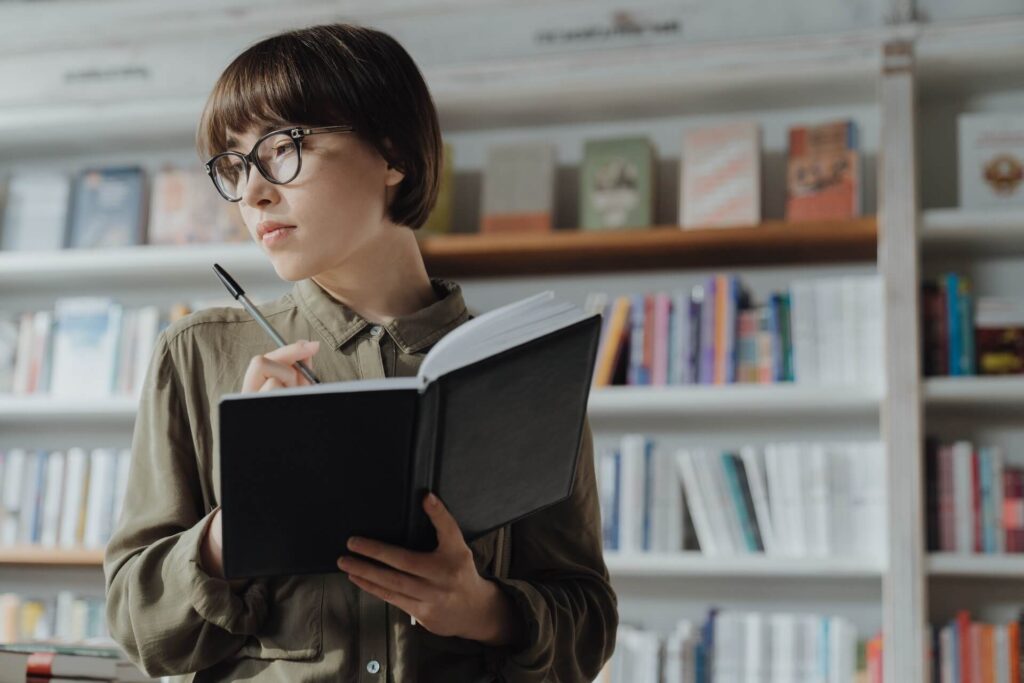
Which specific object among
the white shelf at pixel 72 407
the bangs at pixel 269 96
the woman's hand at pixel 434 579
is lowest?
the woman's hand at pixel 434 579

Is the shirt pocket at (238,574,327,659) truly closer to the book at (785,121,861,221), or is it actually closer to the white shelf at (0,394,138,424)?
the book at (785,121,861,221)

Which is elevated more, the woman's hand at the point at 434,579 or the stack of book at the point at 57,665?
the woman's hand at the point at 434,579

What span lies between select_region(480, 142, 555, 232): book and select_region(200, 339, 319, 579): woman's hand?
6.54 ft

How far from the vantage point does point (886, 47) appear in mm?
2705

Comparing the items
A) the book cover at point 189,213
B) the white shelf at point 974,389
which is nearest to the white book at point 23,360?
the book cover at point 189,213

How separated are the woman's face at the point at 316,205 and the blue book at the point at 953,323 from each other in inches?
76.3

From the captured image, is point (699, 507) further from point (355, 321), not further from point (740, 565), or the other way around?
point (355, 321)

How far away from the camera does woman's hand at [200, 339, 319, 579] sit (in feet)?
2.93

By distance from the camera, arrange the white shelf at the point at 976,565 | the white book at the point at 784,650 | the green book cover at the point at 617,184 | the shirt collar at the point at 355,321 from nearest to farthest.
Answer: the shirt collar at the point at 355,321
the white shelf at the point at 976,565
the white book at the point at 784,650
the green book cover at the point at 617,184

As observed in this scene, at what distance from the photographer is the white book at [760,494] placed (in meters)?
2.61

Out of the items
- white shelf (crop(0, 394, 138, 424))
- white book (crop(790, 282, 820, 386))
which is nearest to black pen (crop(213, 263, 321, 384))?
white book (crop(790, 282, 820, 386))

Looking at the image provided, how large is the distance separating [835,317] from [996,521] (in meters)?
0.55

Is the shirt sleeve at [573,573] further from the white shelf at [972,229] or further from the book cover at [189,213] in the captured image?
the book cover at [189,213]

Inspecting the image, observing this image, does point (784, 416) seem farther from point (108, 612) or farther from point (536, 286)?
point (108, 612)
